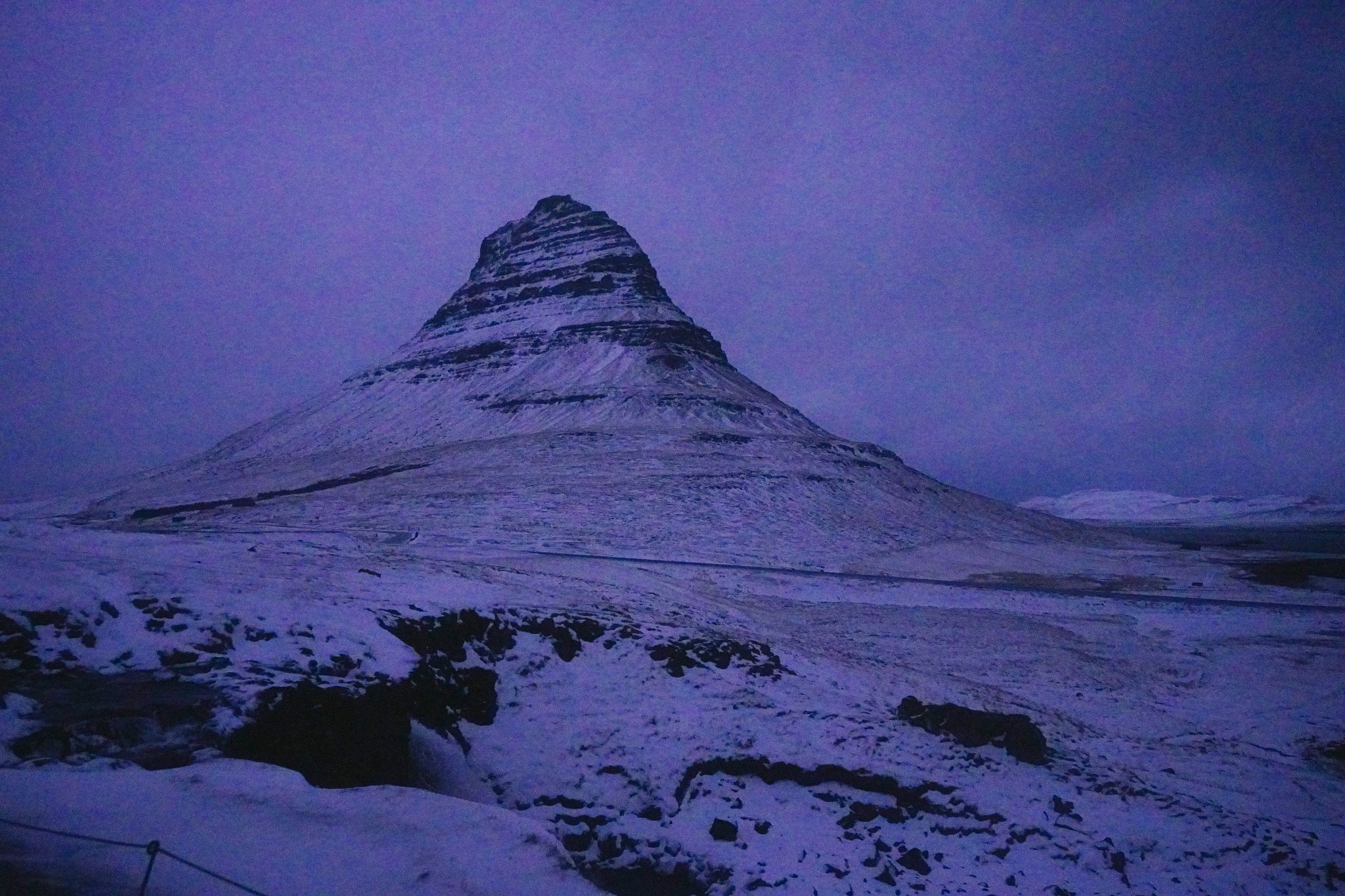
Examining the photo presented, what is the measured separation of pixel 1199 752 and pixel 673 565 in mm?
20133

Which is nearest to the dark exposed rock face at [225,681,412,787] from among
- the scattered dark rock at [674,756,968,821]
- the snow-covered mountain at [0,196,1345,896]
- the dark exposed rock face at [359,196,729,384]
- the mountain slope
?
the snow-covered mountain at [0,196,1345,896]

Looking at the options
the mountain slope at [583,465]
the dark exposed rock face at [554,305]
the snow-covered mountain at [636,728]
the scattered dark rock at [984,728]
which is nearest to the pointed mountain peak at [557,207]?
the dark exposed rock face at [554,305]

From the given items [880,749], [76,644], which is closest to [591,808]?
[880,749]

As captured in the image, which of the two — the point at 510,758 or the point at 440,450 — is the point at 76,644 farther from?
the point at 440,450

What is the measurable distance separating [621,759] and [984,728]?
6.77 m

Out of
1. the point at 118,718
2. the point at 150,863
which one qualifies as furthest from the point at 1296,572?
the point at 118,718

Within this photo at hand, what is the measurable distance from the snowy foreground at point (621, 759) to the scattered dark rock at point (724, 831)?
0.33ft

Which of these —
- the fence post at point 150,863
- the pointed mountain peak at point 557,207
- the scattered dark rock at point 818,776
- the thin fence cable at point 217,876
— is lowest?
the scattered dark rock at point 818,776

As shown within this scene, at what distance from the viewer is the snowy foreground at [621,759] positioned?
5.42m

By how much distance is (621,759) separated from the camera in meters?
9.64

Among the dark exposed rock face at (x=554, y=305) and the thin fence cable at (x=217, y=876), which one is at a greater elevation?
the dark exposed rock face at (x=554, y=305)

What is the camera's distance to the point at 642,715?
10.8m

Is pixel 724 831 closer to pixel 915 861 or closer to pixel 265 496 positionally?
pixel 915 861

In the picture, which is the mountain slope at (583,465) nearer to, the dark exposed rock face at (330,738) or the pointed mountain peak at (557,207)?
the dark exposed rock face at (330,738)
